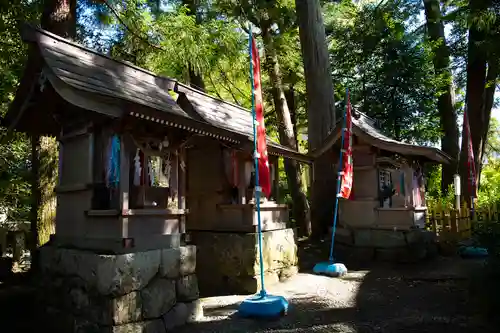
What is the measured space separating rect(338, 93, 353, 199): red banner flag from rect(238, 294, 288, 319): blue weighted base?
12.8ft

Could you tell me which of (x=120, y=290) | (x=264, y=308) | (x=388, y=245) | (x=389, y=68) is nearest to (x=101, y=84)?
(x=120, y=290)

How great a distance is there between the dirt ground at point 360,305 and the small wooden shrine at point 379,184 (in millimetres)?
1530

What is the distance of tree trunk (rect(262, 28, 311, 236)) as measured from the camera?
1539 cm

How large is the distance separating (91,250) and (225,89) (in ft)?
45.4

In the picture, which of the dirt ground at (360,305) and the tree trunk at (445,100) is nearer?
the dirt ground at (360,305)

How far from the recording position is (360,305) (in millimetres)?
7199

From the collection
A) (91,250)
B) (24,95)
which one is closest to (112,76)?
(24,95)

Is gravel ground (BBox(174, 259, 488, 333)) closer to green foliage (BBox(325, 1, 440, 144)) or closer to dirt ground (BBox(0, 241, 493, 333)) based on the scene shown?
dirt ground (BBox(0, 241, 493, 333))

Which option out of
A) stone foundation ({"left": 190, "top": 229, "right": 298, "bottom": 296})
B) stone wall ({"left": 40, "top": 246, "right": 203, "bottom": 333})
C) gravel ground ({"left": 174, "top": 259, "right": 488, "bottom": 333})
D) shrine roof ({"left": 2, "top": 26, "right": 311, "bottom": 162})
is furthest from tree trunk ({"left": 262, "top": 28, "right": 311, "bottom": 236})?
stone wall ({"left": 40, "top": 246, "right": 203, "bottom": 333})

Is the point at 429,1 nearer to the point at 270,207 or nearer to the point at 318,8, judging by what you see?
the point at 318,8

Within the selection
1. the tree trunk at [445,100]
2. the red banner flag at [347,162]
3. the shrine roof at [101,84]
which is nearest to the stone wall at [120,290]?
the shrine roof at [101,84]

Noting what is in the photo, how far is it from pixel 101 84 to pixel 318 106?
8576mm

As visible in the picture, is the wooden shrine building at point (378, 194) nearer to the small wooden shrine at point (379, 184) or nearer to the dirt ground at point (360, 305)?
the small wooden shrine at point (379, 184)

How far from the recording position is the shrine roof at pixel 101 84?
535cm
